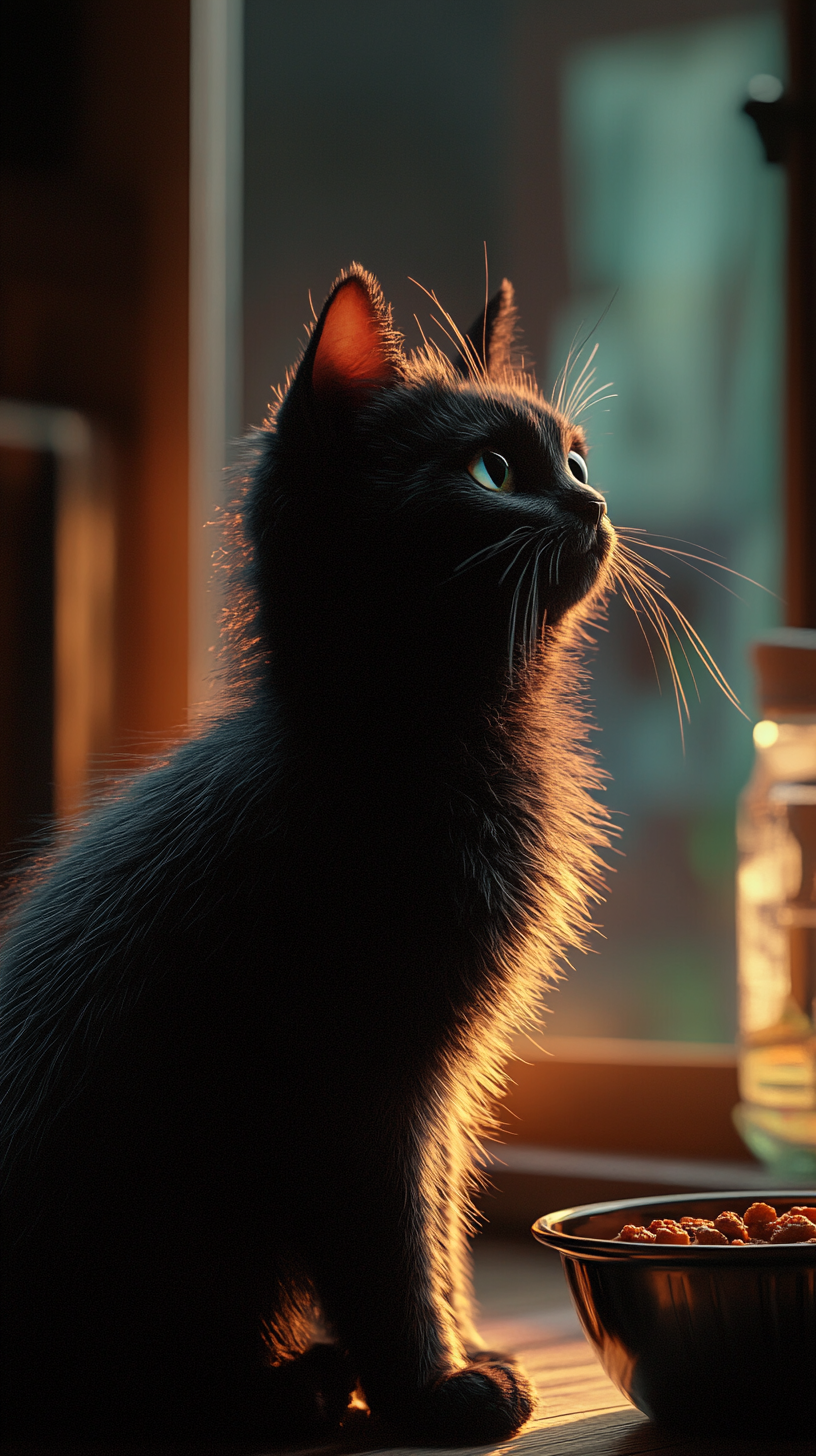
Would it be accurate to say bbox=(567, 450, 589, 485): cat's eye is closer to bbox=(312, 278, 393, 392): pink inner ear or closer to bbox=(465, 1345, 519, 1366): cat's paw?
bbox=(312, 278, 393, 392): pink inner ear

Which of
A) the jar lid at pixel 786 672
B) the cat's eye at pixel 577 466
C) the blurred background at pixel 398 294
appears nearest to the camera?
the cat's eye at pixel 577 466

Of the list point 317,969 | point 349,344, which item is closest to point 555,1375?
point 317,969

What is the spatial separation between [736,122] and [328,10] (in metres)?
0.51

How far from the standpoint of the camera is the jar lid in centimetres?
110

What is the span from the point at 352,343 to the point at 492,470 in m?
0.09

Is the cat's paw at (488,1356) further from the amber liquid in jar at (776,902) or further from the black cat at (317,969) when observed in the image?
the amber liquid in jar at (776,902)

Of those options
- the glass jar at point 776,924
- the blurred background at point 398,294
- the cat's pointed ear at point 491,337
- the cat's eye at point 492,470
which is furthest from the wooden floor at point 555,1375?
the cat's pointed ear at point 491,337

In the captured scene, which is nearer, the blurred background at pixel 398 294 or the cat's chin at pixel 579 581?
the cat's chin at pixel 579 581

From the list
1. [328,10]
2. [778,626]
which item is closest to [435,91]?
[328,10]

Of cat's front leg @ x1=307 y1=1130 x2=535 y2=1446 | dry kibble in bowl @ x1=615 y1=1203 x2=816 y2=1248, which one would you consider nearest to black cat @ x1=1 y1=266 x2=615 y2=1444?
cat's front leg @ x1=307 y1=1130 x2=535 y2=1446

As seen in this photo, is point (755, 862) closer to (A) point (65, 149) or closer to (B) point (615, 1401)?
(B) point (615, 1401)

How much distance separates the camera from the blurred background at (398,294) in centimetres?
135

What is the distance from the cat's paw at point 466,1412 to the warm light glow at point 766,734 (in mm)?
686

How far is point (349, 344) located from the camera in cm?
69
